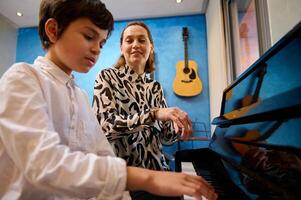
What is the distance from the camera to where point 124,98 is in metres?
1.09

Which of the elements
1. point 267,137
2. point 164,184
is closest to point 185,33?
point 267,137

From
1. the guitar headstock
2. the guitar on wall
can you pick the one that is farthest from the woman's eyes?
the guitar headstock

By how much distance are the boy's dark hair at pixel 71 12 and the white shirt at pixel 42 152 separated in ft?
0.51

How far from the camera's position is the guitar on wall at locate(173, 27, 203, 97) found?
322 centimetres

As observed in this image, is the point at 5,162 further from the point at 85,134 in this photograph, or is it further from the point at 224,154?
the point at 224,154

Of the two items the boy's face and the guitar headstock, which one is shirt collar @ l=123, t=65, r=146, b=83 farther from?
the guitar headstock

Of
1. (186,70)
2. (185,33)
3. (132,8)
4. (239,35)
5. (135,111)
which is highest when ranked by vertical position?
(132,8)

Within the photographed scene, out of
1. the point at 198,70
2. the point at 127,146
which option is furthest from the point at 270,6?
the point at 198,70

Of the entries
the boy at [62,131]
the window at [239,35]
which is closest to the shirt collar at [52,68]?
the boy at [62,131]

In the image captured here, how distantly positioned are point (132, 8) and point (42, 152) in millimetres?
3331

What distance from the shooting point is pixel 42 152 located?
15.4 inches

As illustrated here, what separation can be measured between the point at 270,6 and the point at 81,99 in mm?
1206

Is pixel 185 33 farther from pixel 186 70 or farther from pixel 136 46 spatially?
pixel 136 46

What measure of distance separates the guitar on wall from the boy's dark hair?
102 inches
